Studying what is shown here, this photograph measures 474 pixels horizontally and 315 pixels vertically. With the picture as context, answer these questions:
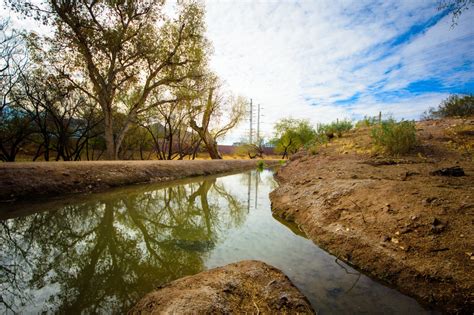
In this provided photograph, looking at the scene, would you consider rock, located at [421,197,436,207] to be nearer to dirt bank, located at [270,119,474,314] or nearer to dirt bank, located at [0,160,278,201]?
dirt bank, located at [270,119,474,314]

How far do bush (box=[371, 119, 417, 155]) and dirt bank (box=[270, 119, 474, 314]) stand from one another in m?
1.57

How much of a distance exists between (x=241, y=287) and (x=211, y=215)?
3.36m

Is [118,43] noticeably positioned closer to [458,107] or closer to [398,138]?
[398,138]

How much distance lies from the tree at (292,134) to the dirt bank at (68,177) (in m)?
31.0

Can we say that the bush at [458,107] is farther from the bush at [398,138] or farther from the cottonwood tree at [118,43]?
the cottonwood tree at [118,43]

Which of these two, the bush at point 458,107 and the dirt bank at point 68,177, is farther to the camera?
the bush at point 458,107

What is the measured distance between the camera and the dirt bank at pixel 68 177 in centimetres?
597

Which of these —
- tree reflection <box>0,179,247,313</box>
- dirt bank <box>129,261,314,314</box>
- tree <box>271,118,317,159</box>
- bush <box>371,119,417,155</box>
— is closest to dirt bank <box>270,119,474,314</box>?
dirt bank <box>129,261,314,314</box>

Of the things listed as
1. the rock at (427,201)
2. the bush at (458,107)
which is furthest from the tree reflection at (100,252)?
the bush at (458,107)

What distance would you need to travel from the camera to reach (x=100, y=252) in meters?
3.12

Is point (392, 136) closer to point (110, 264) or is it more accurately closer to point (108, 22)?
point (110, 264)

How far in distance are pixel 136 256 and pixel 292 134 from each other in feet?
127

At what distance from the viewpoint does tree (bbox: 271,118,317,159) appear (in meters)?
39.2

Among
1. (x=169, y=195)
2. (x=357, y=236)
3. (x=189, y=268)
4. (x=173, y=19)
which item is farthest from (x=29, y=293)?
(x=173, y=19)
